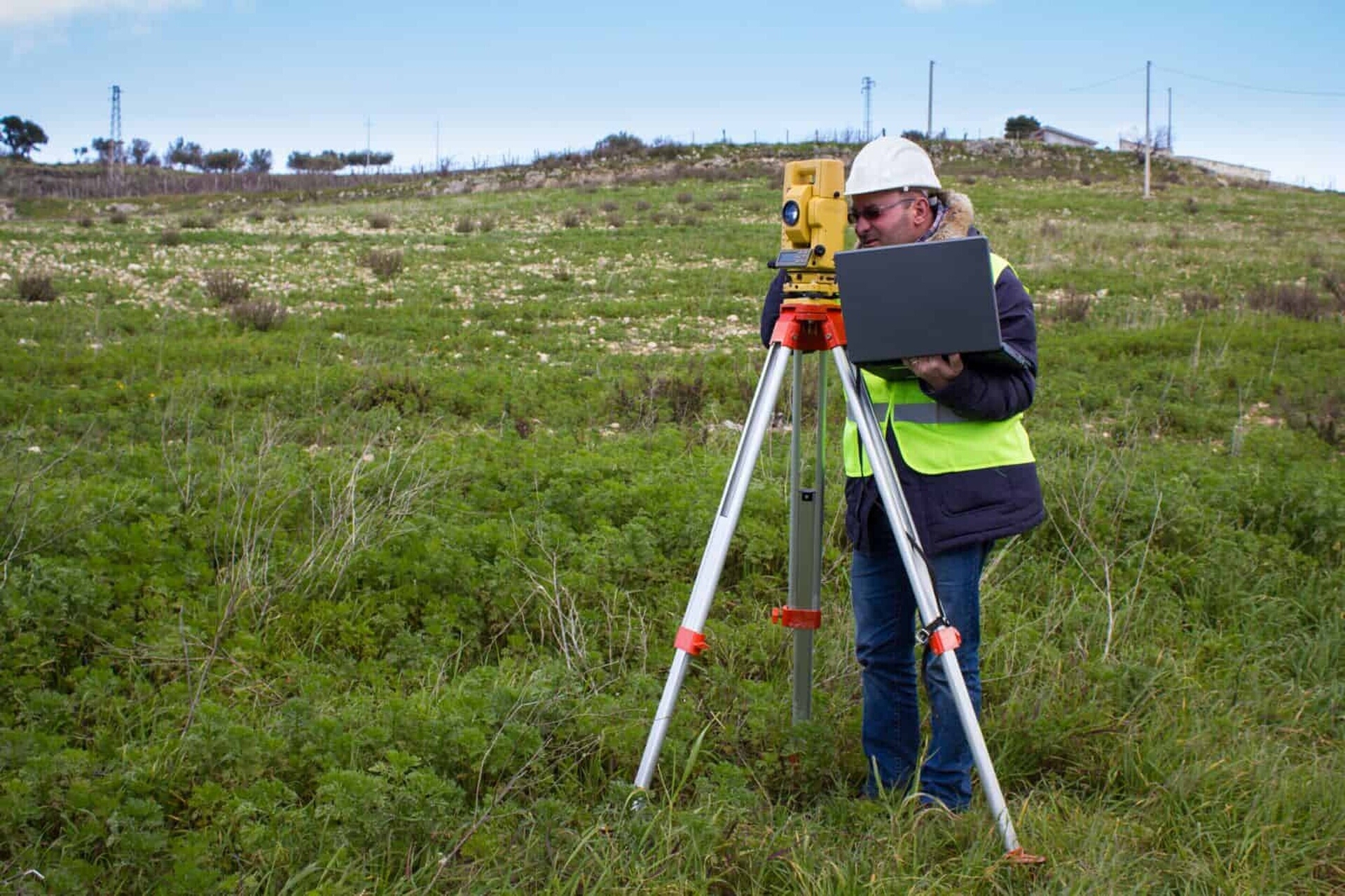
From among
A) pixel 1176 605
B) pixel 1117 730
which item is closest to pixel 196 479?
pixel 1117 730

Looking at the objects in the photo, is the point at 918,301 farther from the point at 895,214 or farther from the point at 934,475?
the point at 934,475

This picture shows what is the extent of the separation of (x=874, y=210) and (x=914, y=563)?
0.94 metres

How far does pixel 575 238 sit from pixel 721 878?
16.6 metres

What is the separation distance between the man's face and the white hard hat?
0.03m

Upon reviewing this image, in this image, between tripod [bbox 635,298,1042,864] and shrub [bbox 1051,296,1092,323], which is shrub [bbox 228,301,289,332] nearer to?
tripod [bbox 635,298,1042,864]

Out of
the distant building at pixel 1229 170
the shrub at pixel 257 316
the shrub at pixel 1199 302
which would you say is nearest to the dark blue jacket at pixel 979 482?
the shrub at pixel 257 316

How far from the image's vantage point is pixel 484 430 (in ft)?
21.7

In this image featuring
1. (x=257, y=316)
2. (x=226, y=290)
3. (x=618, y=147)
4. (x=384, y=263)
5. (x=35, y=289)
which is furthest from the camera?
(x=618, y=147)

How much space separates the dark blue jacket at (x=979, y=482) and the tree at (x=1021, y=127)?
56.4 meters

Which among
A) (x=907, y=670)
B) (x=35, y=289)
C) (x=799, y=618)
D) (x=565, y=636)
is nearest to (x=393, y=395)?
(x=565, y=636)

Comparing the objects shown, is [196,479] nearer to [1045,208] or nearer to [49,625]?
[49,625]

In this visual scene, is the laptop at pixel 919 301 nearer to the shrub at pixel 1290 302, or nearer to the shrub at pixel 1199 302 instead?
the shrub at pixel 1199 302

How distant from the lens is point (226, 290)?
11320mm

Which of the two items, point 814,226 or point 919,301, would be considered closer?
point 919,301
